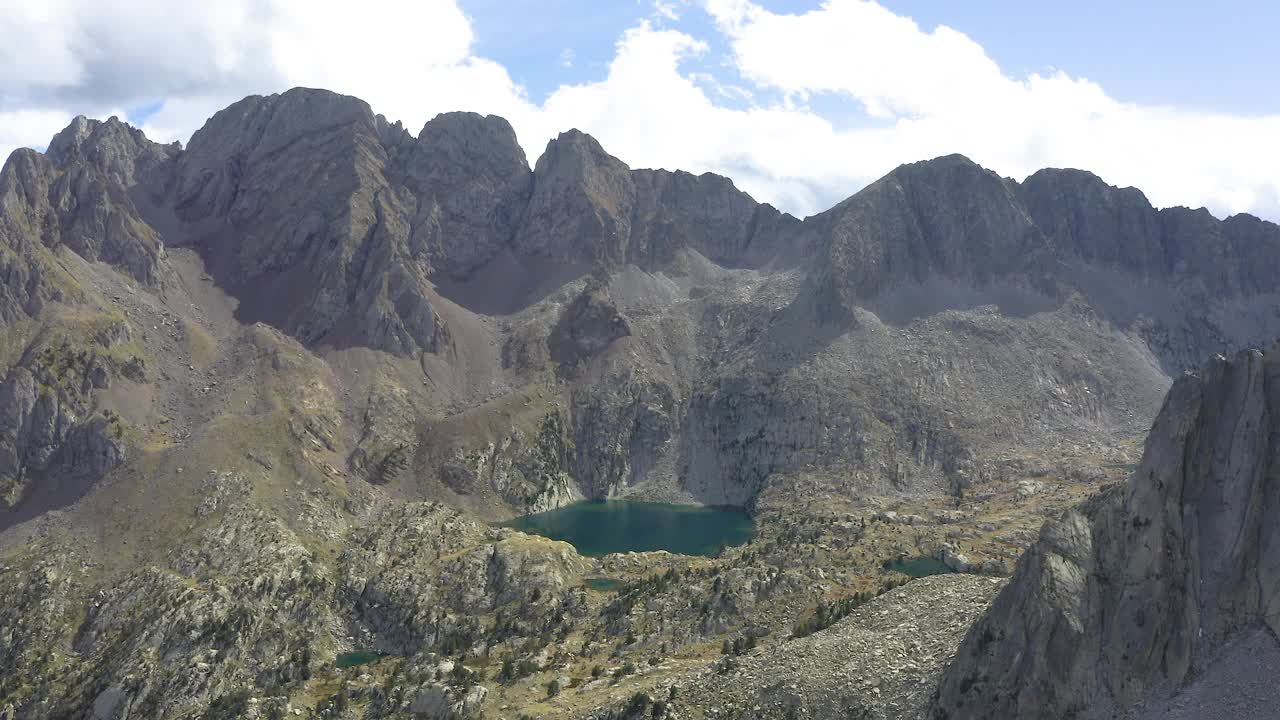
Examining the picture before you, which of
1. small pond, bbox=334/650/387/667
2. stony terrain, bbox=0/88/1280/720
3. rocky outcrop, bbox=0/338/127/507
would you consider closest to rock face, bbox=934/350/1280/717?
stony terrain, bbox=0/88/1280/720

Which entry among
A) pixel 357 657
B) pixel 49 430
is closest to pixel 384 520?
pixel 357 657

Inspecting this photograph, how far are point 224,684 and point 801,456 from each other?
12560cm

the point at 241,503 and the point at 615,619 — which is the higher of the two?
the point at 241,503

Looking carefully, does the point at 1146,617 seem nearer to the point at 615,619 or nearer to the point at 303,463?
the point at 615,619

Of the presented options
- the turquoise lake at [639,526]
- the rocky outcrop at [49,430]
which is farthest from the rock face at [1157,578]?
the rocky outcrop at [49,430]

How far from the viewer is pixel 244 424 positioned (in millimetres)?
153875

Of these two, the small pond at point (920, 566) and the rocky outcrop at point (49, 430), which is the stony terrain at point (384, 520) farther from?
the small pond at point (920, 566)

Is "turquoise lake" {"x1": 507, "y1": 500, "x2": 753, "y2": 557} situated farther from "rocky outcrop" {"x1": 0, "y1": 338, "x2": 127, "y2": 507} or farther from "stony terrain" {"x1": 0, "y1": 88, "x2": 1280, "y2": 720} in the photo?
"rocky outcrop" {"x1": 0, "y1": 338, "x2": 127, "y2": 507}

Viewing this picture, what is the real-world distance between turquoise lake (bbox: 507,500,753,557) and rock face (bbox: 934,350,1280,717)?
307 feet

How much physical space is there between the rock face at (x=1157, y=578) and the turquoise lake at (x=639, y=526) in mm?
93423

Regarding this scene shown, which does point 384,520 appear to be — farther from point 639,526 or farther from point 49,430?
point 49,430

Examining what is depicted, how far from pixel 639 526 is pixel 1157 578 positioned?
12317 centimetres

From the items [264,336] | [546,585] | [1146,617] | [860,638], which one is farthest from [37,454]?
[1146,617]

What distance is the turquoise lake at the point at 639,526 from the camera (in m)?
155
